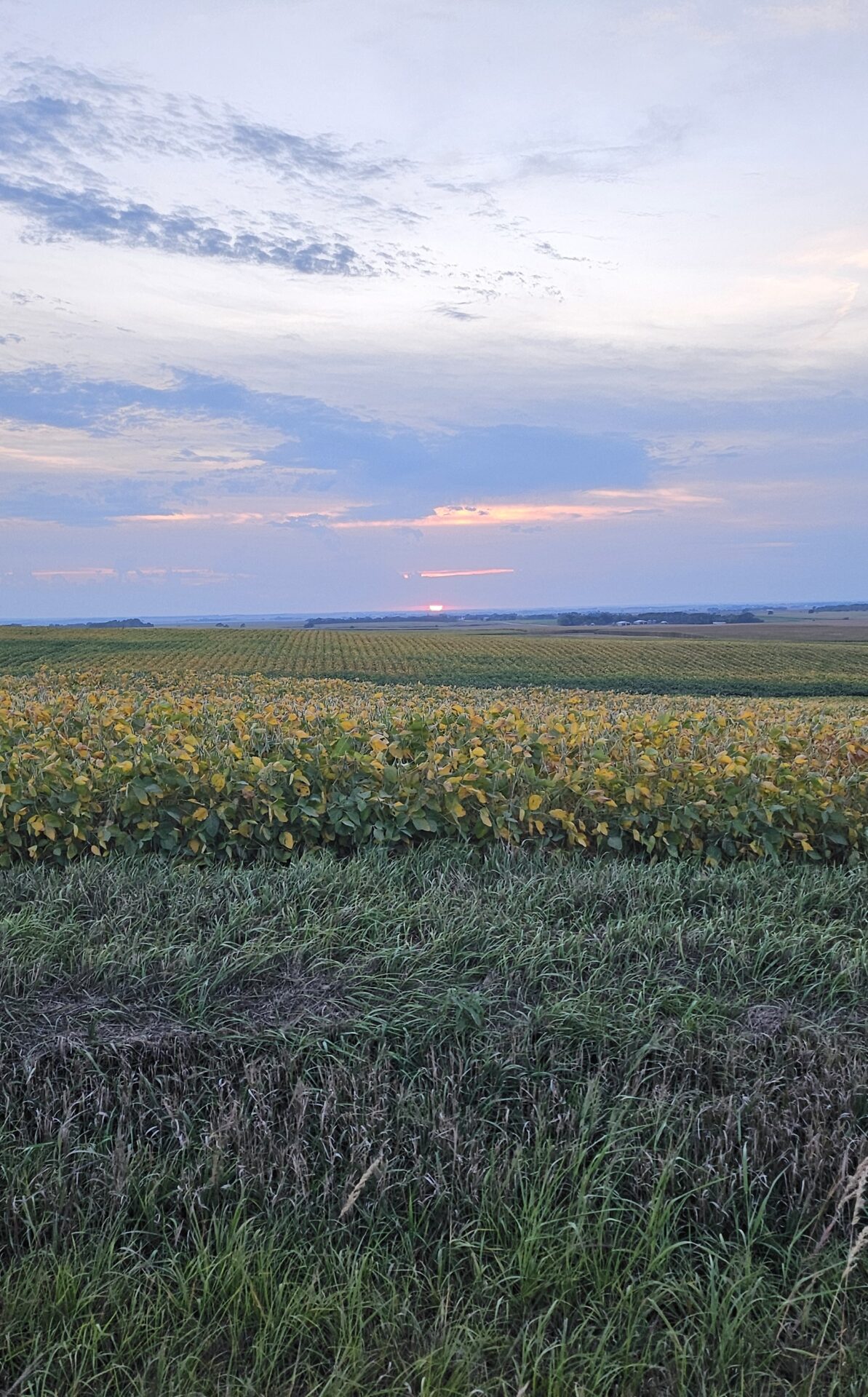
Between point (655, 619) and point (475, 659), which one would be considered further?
point (655, 619)

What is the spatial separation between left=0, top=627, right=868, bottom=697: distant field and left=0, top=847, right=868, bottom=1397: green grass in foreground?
29022 millimetres

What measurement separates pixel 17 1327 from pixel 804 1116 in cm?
236

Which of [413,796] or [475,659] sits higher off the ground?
[475,659]

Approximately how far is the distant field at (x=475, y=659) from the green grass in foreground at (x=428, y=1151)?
1143 inches

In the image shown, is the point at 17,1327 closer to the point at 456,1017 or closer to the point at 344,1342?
the point at 344,1342

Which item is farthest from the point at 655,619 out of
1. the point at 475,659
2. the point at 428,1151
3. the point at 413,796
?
the point at 428,1151

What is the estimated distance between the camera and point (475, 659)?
5319 cm

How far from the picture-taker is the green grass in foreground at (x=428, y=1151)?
80.0 inches

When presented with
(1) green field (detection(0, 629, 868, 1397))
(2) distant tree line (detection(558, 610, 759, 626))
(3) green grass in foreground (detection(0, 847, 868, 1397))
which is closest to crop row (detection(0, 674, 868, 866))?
(1) green field (detection(0, 629, 868, 1397))

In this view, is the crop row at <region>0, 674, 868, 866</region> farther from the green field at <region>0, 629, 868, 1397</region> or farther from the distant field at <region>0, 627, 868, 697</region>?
the distant field at <region>0, 627, 868, 697</region>

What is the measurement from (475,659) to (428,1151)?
167 ft

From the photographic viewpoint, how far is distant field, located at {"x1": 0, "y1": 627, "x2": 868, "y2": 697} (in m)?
41.8

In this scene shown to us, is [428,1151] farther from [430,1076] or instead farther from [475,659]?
[475,659]

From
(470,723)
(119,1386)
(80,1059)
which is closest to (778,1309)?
(119,1386)
